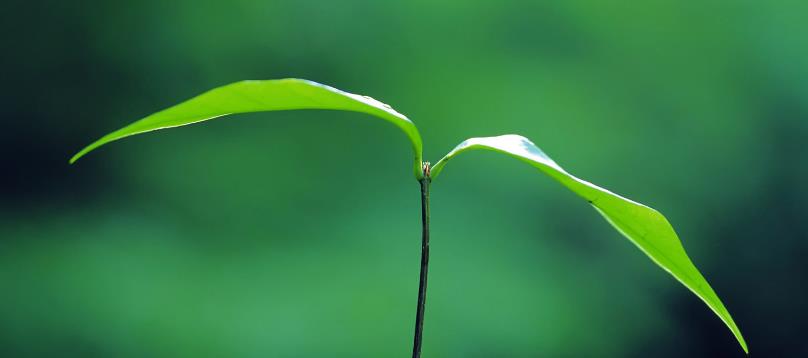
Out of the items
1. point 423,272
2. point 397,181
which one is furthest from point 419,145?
point 397,181

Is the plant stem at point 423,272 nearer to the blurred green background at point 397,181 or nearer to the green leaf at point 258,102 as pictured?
the green leaf at point 258,102

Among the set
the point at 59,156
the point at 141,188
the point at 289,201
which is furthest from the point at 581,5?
the point at 59,156

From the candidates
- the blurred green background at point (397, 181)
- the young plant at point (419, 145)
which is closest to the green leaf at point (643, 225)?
the young plant at point (419, 145)

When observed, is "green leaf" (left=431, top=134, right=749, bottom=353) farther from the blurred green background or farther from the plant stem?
the blurred green background

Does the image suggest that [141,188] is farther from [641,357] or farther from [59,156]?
[641,357]

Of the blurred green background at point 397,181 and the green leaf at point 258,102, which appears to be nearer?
the green leaf at point 258,102

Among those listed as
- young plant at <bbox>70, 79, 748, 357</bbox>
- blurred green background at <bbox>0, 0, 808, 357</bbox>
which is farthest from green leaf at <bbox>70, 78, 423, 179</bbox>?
blurred green background at <bbox>0, 0, 808, 357</bbox>
